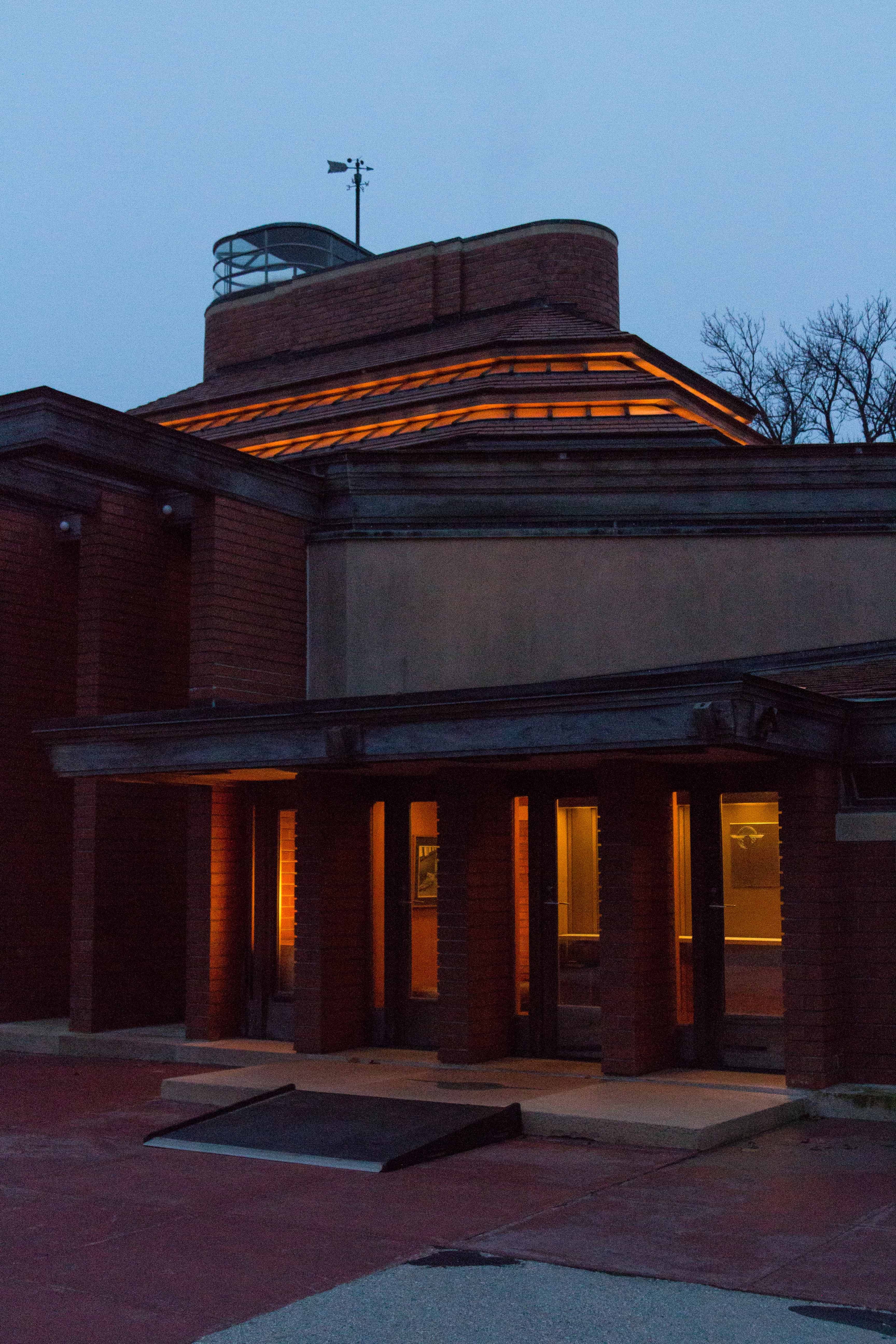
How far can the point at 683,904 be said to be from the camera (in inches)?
455

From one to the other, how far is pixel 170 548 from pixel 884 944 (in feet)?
27.3

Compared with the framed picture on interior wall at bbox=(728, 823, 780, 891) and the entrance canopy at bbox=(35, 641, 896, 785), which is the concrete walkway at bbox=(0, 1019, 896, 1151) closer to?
the framed picture on interior wall at bbox=(728, 823, 780, 891)

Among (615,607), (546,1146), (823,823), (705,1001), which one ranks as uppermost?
(615,607)

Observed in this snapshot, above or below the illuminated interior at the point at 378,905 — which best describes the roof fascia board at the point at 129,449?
above

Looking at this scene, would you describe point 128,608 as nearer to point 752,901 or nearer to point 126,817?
point 126,817

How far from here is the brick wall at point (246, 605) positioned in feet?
43.9

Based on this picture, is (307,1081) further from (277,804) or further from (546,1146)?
(277,804)

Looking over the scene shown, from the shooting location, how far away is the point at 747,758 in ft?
34.7

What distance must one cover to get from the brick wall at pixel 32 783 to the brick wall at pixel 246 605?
222 cm

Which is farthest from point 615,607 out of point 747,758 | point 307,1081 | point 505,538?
point 307,1081

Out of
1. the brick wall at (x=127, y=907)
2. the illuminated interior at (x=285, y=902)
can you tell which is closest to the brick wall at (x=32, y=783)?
the brick wall at (x=127, y=907)

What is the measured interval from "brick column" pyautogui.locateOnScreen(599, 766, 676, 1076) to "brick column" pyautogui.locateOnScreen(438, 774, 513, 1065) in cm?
108

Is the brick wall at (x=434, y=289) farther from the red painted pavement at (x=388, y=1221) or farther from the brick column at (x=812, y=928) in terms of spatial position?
the red painted pavement at (x=388, y=1221)

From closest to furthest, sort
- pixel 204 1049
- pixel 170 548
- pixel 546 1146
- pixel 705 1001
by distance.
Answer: pixel 546 1146, pixel 705 1001, pixel 204 1049, pixel 170 548
